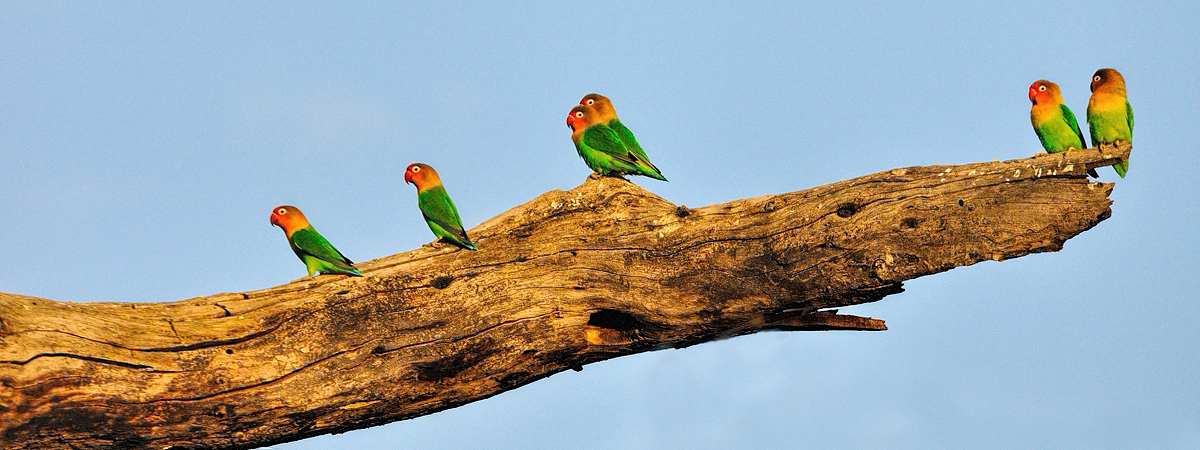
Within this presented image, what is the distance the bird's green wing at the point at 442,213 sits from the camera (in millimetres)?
6891

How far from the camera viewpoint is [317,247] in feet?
22.7

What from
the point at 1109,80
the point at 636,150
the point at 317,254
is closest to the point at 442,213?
the point at 317,254

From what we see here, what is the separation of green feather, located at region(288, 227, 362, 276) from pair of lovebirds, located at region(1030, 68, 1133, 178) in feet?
17.6

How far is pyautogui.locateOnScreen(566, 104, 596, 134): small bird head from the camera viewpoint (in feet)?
25.5

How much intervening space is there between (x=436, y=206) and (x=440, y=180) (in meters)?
0.34

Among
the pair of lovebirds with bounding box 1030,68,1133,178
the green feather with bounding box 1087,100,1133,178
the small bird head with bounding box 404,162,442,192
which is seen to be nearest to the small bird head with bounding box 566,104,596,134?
the small bird head with bounding box 404,162,442,192

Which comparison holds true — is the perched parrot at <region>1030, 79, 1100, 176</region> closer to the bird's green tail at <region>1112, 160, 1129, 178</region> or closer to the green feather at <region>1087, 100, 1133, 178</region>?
the green feather at <region>1087, 100, 1133, 178</region>

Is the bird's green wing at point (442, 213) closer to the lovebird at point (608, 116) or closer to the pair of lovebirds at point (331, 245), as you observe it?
the pair of lovebirds at point (331, 245)

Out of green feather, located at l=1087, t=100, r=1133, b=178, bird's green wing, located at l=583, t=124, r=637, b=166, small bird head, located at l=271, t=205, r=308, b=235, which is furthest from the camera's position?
bird's green wing, located at l=583, t=124, r=637, b=166

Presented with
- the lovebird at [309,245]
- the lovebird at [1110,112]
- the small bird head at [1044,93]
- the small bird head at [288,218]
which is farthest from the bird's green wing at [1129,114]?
the small bird head at [288,218]

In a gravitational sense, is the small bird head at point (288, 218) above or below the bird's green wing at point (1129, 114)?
above

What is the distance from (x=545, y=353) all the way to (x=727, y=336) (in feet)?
4.60

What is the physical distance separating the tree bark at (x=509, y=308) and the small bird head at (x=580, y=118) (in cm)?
86

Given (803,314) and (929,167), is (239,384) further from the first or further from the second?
(929,167)
